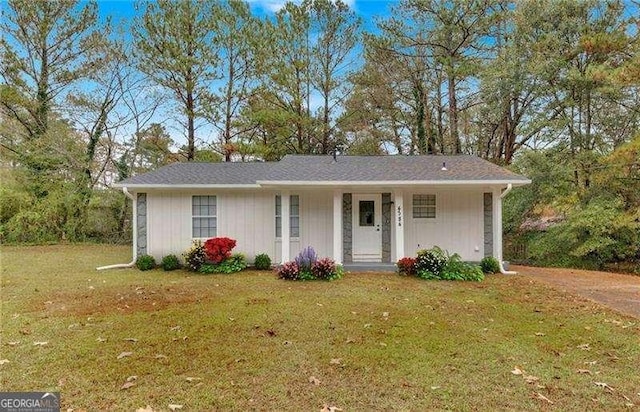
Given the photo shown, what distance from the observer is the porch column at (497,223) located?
32.7ft

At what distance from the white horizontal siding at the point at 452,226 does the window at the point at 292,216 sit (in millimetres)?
3036

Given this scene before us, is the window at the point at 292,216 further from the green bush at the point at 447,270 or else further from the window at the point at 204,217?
the green bush at the point at 447,270

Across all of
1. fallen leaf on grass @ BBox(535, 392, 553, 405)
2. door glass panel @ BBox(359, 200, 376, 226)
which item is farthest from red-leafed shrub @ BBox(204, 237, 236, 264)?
fallen leaf on grass @ BBox(535, 392, 553, 405)

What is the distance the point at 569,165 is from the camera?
41.4ft

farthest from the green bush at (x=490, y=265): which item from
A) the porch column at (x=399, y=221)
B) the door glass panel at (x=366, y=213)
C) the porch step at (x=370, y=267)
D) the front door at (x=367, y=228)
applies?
the door glass panel at (x=366, y=213)

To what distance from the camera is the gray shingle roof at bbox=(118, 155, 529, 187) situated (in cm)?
952

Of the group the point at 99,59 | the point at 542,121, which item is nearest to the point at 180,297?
the point at 542,121

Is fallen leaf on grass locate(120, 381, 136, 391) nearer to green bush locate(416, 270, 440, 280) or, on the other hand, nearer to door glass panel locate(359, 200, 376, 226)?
green bush locate(416, 270, 440, 280)

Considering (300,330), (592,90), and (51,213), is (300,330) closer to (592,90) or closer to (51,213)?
(592,90)

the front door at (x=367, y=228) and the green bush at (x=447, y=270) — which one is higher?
the front door at (x=367, y=228)

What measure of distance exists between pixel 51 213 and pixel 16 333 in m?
13.6

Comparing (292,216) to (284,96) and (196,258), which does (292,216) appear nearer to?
(196,258)

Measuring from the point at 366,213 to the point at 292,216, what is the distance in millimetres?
2062

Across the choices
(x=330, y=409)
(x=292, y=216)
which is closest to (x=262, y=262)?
(x=292, y=216)
